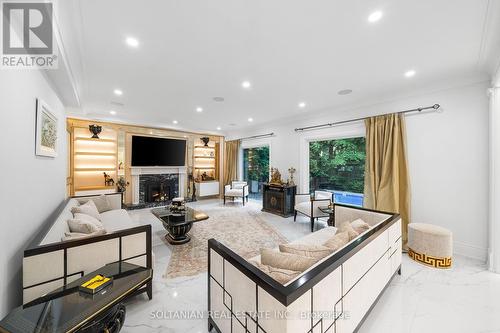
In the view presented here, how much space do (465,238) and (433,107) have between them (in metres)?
1.96

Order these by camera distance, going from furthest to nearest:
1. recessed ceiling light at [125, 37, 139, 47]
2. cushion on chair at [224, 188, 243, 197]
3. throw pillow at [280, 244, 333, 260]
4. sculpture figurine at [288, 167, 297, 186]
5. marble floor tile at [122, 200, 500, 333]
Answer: cushion on chair at [224, 188, 243, 197]
sculpture figurine at [288, 167, 297, 186]
recessed ceiling light at [125, 37, 139, 47]
marble floor tile at [122, 200, 500, 333]
throw pillow at [280, 244, 333, 260]

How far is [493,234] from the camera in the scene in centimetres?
235

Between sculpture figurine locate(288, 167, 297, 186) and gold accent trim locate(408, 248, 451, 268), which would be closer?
gold accent trim locate(408, 248, 451, 268)

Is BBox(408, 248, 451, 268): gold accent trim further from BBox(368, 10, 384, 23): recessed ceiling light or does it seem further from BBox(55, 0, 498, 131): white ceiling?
BBox(368, 10, 384, 23): recessed ceiling light

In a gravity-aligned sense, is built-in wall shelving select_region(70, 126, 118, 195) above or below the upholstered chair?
above

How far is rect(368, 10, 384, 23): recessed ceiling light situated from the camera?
5.22ft

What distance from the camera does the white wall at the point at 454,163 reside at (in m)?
2.67

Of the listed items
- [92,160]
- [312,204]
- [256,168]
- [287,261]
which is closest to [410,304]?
[287,261]

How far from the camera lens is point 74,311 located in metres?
1.05

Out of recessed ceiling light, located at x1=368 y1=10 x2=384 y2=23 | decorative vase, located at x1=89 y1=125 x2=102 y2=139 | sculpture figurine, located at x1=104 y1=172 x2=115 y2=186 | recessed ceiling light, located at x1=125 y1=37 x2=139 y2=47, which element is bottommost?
sculpture figurine, located at x1=104 y1=172 x2=115 y2=186

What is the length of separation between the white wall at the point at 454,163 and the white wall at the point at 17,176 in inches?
183

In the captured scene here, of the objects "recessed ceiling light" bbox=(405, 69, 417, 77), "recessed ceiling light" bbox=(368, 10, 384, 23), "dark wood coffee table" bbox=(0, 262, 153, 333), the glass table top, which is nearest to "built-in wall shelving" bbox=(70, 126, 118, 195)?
the glass table top

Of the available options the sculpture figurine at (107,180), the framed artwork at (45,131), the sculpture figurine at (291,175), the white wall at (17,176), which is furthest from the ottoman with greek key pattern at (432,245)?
the sculpture figurine at (107,180)

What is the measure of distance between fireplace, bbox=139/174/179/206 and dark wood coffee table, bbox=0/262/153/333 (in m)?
4.90
